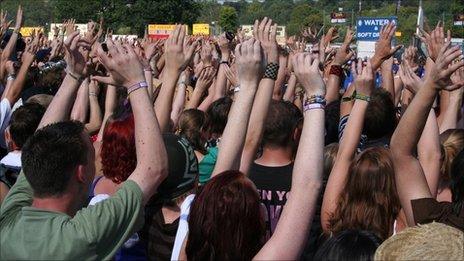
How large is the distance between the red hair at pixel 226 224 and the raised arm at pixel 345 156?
0.98 metres

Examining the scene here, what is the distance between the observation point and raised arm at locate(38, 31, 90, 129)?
4109mm

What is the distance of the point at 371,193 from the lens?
3789mm

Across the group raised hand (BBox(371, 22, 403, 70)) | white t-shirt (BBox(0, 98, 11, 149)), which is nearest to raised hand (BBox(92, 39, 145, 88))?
white t-shirt (BBox(0, 98, 11, 149))

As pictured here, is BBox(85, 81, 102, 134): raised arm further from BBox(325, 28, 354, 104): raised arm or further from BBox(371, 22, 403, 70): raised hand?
BBox(371, 22, 403, 70): raised hand

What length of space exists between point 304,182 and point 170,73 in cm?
159

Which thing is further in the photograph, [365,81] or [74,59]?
[365,81]

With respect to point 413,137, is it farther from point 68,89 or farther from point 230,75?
point 230,75

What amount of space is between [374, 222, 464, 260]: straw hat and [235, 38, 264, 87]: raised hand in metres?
1.49

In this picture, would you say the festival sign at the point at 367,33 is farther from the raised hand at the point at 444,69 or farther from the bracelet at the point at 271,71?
the raised hand at the point at 444,69

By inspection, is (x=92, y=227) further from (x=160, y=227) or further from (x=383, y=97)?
(x=383, y=97)

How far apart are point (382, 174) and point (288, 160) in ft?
3.32

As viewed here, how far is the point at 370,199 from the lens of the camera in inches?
149

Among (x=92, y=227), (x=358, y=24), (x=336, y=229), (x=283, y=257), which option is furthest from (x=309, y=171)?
(x=358, y=24)

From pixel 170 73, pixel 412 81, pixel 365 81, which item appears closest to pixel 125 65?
pixel 170 73
